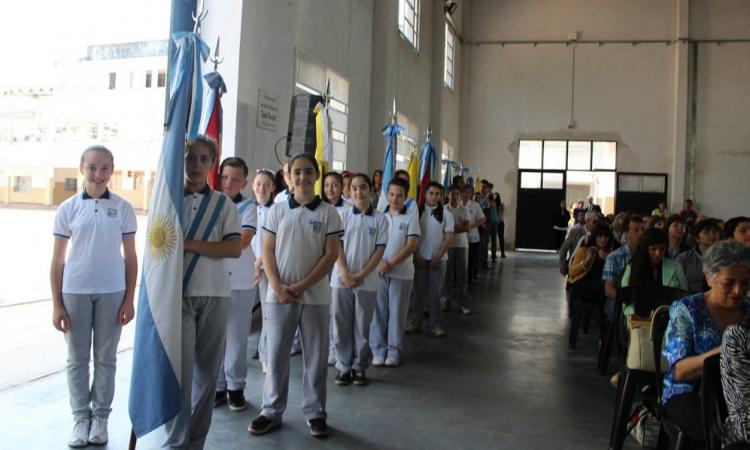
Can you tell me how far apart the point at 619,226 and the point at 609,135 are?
12345mm

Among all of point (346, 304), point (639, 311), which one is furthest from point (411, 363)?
point (639, 311)

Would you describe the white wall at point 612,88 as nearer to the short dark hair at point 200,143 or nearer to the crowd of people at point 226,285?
the crowd of people at point 226,285

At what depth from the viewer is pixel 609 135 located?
17.3 meters

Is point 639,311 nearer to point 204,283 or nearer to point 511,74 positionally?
point 204,283

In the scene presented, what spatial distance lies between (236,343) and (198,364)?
39.5 inches

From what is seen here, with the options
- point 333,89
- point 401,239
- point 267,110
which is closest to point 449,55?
point 333,89

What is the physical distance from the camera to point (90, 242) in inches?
114

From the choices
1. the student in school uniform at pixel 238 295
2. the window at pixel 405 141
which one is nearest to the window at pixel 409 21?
the window at pixel 405 141

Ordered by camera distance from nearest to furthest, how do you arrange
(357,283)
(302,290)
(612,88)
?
1. (302,290)
2. (357,283)
3. (612,88)

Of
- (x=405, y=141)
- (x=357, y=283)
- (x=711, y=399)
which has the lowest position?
(x=711, y=399)

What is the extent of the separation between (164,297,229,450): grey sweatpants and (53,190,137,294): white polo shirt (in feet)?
2.06

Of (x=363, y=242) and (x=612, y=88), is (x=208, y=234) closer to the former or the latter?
(x=363, y=242)

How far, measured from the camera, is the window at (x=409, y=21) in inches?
461

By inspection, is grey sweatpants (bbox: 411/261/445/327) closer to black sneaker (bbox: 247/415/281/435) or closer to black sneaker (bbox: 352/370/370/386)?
black sneaker (bbox: 352/370/370/386)
